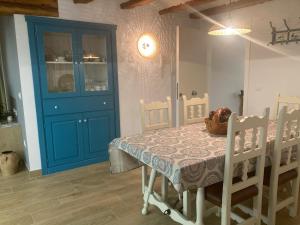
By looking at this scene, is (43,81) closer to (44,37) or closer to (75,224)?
(44,37)

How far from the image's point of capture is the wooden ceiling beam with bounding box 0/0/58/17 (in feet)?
8.68

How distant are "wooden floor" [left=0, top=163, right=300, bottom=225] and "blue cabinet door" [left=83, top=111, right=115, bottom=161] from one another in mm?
273

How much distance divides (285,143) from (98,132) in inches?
92.9

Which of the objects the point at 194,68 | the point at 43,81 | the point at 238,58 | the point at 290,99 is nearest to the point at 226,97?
the point at 238,58

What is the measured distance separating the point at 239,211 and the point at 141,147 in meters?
1.14

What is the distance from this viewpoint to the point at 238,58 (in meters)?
4.84

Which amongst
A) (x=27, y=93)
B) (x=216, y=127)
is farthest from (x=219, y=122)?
(x=27, y=93)

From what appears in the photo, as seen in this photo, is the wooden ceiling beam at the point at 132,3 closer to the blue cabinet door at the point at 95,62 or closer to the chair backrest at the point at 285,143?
the blue cabinet door at the point at 95,62

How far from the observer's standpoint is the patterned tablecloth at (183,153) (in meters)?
1.51

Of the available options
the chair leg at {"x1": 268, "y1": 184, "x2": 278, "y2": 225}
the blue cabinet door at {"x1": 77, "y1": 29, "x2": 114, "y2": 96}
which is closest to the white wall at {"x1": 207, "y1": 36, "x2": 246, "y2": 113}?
the blue cabinet door at {"x1": 77, "y1": 29, "x2": 114, "y2": 96}

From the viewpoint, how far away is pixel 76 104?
3.21 meters

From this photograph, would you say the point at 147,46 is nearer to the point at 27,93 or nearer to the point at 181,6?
the point at 181,6

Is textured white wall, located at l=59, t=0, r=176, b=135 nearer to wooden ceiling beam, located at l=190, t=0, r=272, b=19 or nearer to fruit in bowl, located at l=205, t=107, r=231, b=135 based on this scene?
wooden ceiling beam, located at l=190, t=0, r=272, b=19

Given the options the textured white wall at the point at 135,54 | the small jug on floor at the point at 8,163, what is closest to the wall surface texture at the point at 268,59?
the textured white wall at the point at 135,54
